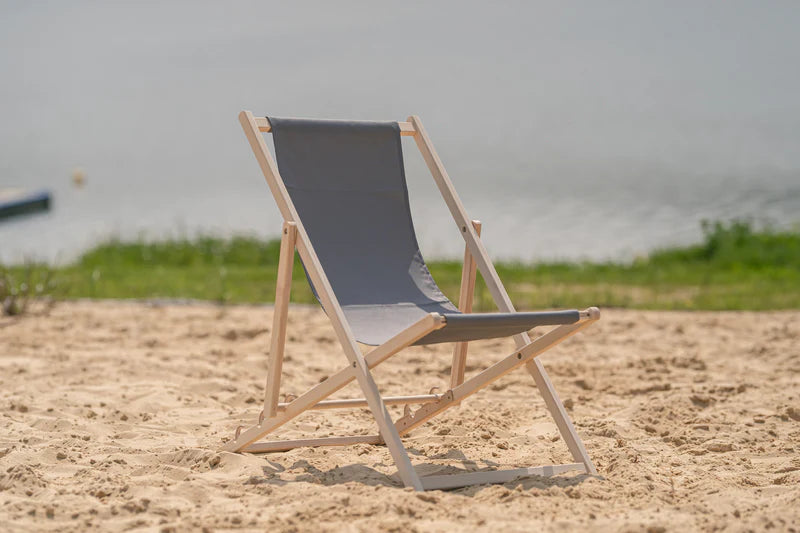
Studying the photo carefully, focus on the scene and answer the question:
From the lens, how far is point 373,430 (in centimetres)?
368

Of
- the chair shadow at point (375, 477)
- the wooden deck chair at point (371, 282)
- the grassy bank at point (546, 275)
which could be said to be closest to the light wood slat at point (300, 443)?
the wooden deck chair at point (371, 282)

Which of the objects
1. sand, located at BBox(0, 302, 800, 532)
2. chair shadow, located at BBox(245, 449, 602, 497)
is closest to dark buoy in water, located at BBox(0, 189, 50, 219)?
sand, located at BBox(0, 302, 800, 532)

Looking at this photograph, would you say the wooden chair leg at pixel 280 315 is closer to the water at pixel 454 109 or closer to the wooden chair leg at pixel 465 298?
the wooden chair leg at pixel 465 298

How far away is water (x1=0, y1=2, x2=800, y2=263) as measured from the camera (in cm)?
1645

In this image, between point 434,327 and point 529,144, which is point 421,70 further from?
point 434,327

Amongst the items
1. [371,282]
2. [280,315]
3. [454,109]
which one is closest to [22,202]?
[371,282]

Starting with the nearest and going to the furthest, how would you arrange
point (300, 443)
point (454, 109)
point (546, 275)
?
point (300, 443) < point (546, 275) < point (454, 109)

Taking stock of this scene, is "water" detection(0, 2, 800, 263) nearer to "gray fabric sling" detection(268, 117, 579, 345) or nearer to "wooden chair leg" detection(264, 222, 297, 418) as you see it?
"gray fabric sling" detection(268, 117, 579, 345)

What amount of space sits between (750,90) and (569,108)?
18.0 feet

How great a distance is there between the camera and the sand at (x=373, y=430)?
8.27 feet

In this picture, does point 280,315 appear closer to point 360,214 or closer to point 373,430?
point 360,214

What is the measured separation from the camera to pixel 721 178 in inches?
786

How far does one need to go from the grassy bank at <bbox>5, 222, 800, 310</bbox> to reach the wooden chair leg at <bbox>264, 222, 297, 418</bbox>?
3370 millimetres

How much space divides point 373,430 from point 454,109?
24.1 metres
